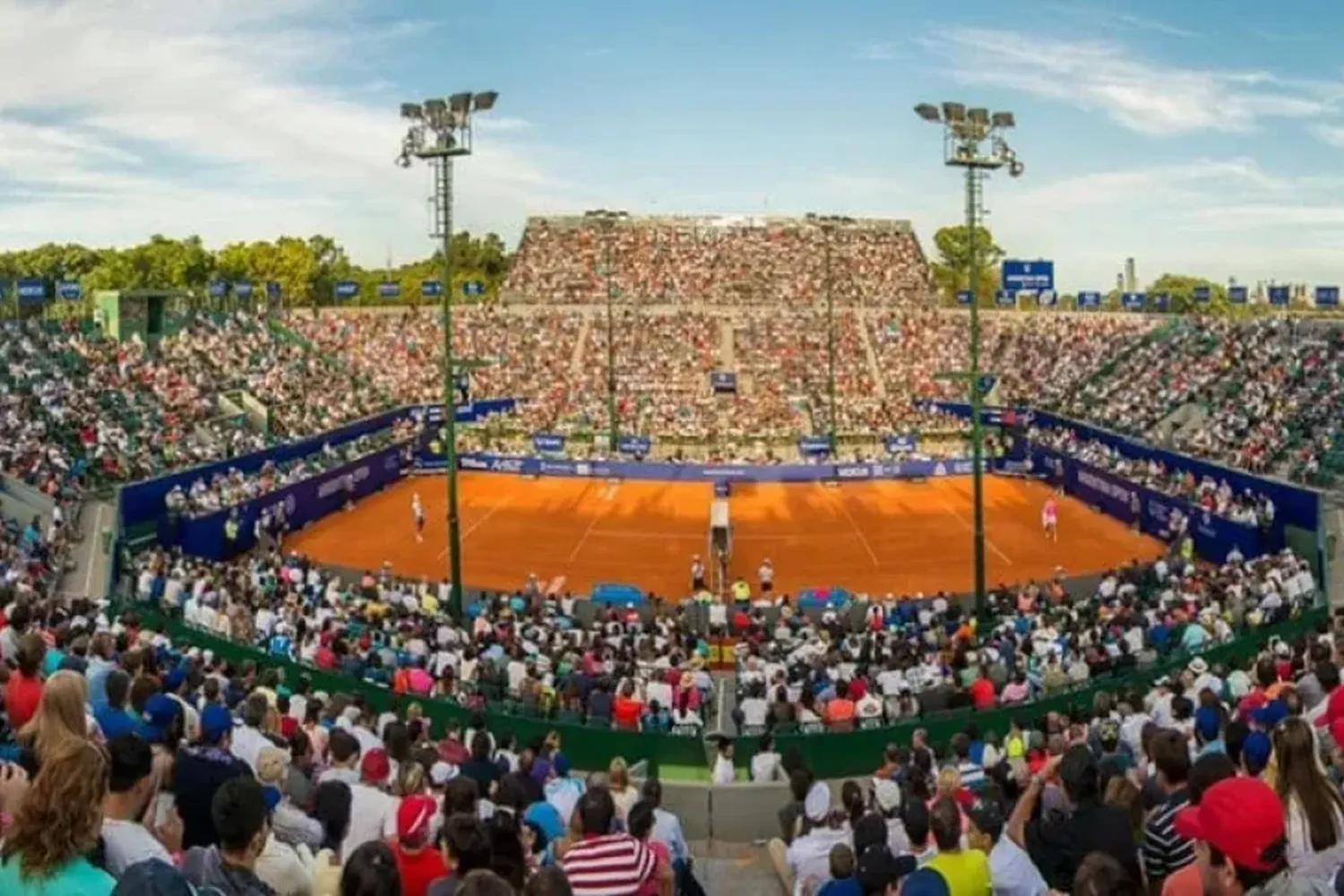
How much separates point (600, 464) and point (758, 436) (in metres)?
9.48

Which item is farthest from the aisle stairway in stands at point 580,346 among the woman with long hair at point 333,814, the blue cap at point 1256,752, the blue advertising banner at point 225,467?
the blue cap at point 1256,752

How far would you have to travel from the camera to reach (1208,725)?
396 inches

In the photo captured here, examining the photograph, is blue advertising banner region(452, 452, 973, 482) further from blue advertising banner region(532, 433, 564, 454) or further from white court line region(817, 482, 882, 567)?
blue advertising banner region(532, 433, 564, 454)

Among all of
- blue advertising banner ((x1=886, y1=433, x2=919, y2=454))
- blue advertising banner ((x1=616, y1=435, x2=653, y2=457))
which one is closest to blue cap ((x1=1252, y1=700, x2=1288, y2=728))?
blue advertising banner ((x1=886, y1=433, x2=919, y2=454))

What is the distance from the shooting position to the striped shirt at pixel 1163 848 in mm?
6559

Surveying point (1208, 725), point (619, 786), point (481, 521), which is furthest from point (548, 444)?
point (1208, 725)

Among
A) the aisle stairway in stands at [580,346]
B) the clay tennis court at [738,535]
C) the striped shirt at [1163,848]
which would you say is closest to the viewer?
the striped shirt at [1163,848]

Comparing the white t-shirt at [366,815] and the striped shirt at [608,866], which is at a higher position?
the striped shirt at [608,866]

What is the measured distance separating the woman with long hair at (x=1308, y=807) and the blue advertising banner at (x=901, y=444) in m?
52.7

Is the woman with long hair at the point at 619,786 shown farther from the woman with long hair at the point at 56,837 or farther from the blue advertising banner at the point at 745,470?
the blue advertising banner at the point at 745,470

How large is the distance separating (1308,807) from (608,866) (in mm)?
3505

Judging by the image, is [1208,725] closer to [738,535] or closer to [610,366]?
[738,535]

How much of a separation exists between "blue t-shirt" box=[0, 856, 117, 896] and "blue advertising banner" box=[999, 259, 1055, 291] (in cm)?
5301

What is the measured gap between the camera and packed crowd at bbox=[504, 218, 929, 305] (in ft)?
306
